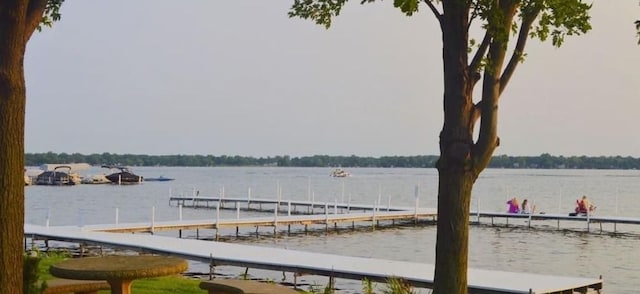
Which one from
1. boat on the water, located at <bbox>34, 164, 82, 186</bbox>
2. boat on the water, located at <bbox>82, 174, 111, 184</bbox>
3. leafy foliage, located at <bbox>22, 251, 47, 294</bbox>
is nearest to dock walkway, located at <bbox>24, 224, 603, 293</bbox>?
leafy foliage, located at <bbox>22, 251, 47, 294</bbox>

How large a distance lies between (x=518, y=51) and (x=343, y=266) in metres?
8.91

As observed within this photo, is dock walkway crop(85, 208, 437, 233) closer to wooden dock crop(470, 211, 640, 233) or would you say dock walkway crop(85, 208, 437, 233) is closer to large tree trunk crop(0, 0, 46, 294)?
wooden dock crop(470, 211, 640, 233)

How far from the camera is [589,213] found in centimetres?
3372

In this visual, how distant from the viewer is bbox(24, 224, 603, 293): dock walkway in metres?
13.2

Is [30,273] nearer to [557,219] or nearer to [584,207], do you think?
[557,219]

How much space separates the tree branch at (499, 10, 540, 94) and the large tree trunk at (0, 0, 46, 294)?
12.4ft

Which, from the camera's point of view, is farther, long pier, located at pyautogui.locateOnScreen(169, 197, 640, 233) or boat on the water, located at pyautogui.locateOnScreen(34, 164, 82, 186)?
boat on the water, located at pyautogui.locateOnScreen(34, 164, 82, 186)

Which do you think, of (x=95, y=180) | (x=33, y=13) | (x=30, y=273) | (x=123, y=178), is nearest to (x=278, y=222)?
(x=30, y=273)

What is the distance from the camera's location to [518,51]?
6805 millimetres

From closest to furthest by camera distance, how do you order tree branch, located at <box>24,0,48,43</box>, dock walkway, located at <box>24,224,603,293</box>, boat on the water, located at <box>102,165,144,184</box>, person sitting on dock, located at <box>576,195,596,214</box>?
tree branch, located at <box>24,0,48,43</box> → dock walkway, located at <box>24,224,603,293</box> → person sitting on dock, located at <box>576,195,596,214</box> → boat on the water, located at <box>102,165,144,184</box>

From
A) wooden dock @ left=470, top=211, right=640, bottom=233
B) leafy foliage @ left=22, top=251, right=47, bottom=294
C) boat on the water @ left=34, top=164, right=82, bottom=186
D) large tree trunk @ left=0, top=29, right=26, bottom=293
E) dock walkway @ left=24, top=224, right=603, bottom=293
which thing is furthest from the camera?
boat on the water @ left=34, top=164, right=82, bottom=186

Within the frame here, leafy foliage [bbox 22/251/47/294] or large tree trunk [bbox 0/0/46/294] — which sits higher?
large tree trunk [bbox 0/0/46/294]

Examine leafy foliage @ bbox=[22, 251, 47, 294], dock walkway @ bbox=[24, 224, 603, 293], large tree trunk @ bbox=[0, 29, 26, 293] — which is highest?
large tree trunk @ bbox=[0, 29, 26, 293]

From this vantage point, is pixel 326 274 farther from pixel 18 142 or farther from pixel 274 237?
pixel 274 237
